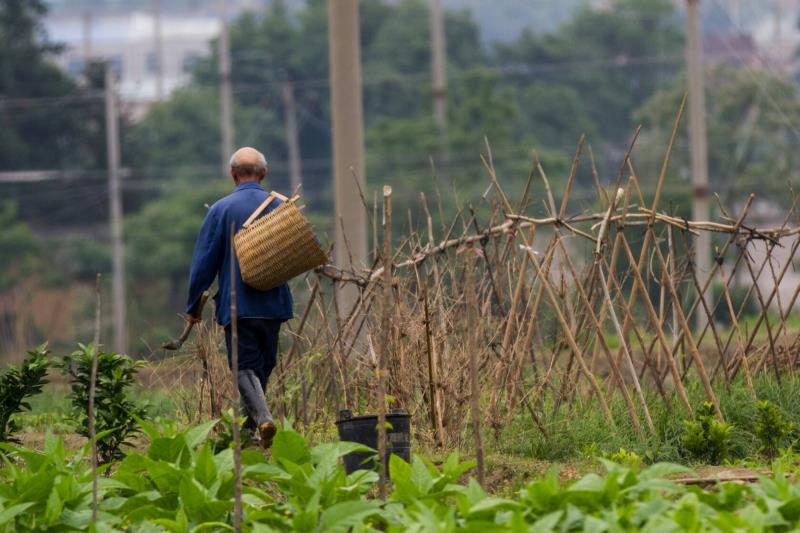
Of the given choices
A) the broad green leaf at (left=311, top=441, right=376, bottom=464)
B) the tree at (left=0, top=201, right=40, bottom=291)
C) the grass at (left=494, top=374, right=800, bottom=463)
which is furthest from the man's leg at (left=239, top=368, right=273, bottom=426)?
the tree at (left=0, top=201, right=40, bottom=291)

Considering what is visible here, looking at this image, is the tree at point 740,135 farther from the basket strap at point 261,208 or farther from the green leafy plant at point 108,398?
the green leafy plant at point 108,398

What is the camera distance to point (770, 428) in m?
7.40

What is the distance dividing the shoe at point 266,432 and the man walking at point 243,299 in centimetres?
16

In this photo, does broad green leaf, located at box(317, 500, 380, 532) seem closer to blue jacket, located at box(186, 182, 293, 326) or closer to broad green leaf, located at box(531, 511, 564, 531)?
broad green leaf, located at box(531, 511, 564, 531)

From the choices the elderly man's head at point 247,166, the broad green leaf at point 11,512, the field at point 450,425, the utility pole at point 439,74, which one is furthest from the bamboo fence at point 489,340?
the utility pole at point 439,74

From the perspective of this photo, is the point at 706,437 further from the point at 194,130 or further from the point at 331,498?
the point at 194,130

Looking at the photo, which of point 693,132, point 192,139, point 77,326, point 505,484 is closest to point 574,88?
point 192,139

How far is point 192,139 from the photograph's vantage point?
43250 millimetres

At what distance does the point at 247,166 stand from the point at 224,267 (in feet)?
1.68

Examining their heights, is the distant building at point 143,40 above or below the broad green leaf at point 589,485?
above

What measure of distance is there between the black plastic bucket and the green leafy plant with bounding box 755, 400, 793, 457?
5.82 ft

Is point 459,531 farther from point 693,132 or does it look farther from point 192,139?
point 192,139

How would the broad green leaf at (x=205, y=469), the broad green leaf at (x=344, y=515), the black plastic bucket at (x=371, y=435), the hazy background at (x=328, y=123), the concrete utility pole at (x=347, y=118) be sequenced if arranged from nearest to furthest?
the broad green leaf at (x=344, y=515)
the broad green leaf at (x=205, y=469)
the black plastic bucket at (x=371, y=435)
the concrete utility pole at (x=347, y=118)
the hazy background at (x=328, y=123)

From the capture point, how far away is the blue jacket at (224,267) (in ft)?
24.0
